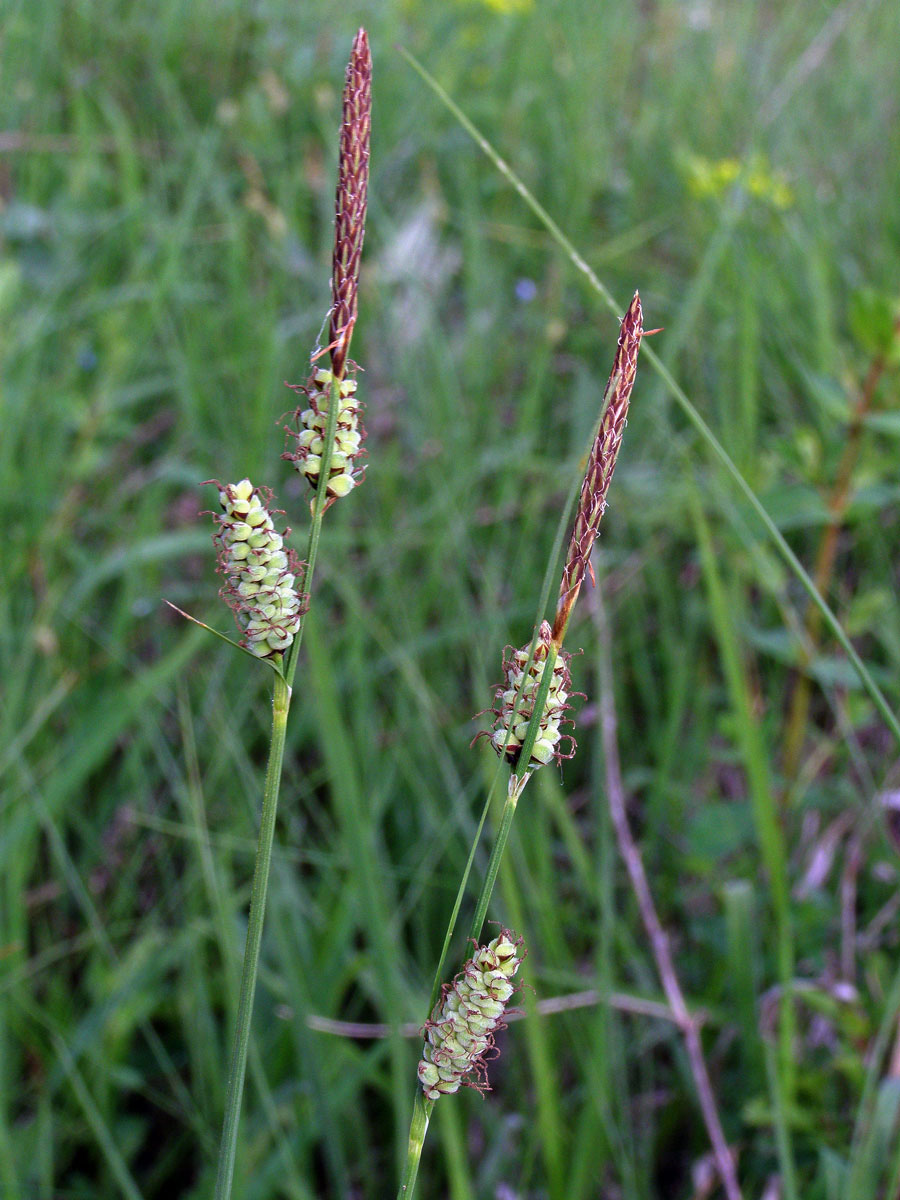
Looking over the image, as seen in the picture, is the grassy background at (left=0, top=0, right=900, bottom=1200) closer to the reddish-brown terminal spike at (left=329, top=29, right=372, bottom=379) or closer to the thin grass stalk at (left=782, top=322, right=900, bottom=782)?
the thin grass stalk at (left=782, top=322, right=900, bottom=782)

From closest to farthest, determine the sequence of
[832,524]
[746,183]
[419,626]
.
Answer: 1. [832,524]
2. [419,626]
3. [746,183]

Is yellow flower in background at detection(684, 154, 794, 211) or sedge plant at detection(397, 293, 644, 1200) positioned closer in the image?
sedge plant at detection(397, 293, 644, 1200)

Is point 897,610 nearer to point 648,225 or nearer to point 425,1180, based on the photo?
point 425,1180

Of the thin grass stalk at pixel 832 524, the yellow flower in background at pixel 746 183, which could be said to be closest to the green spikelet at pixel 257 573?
the thin grass stalk at pixel 832 524

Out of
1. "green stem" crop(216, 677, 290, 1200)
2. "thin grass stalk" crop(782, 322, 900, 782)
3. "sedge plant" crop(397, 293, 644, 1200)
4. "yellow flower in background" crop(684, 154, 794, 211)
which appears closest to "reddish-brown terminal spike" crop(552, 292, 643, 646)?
"sedge plant" crop(397, 293, 644, 1200)

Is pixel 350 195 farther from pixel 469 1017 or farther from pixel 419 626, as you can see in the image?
pixel 419 626

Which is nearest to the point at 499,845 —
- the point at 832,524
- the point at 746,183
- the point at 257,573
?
the point at 257,573

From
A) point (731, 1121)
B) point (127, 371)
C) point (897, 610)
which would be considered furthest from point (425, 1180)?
point (127, 371)

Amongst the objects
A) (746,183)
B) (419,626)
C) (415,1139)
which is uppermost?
(746,183)
